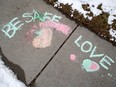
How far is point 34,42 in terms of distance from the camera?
108 inches

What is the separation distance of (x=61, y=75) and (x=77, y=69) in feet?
0.63

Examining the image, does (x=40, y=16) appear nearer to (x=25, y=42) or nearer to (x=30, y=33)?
(x=30, y=33)

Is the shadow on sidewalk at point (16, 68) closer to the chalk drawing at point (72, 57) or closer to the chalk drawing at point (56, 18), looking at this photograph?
the chalk drawing at point (72, 57)

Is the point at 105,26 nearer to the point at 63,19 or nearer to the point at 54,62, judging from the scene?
the point at 63,19

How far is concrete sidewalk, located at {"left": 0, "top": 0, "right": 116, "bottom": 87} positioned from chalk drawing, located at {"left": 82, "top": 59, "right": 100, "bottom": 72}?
11mm

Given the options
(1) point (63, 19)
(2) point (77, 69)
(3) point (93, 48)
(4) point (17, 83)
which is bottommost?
(4) point (17, 83)

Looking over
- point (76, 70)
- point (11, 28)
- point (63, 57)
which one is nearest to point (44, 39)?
point (63, 57)

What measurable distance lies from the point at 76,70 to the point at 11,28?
3.20ft

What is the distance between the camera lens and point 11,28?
2832 millimetres

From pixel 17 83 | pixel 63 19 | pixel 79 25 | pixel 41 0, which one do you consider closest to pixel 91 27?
pixel 79 25

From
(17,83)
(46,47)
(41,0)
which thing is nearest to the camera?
(17,83)

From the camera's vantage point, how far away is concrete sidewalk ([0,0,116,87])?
2496 millimetres

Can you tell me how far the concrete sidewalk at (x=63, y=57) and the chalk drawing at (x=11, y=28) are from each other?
0.04 m

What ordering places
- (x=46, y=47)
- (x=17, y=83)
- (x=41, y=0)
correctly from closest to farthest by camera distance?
(x=17, y=83)
(x=46, y=47)
(x=41, y=0)
